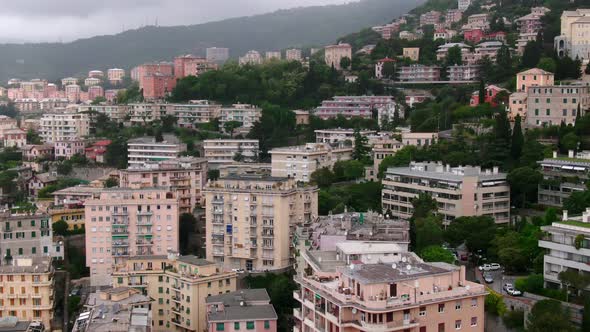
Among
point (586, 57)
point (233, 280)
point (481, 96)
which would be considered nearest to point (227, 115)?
point (481, 96)

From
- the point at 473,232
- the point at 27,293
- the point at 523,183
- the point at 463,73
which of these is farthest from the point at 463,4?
the point at 27,293

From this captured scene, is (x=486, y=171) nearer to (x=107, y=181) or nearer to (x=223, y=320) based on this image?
(x=223, y=320)

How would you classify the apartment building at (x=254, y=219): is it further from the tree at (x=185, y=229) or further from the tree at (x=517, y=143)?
the tree at (x=517, y=143)

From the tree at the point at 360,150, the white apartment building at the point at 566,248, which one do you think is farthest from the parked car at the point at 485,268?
the tree at the point at 360,150

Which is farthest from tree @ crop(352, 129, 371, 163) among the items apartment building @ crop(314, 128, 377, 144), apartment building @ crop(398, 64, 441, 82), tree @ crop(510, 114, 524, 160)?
apartment building @ crop(398, 64, 441, 82)

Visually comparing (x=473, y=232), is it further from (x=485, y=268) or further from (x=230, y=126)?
(x=230, y=126)
